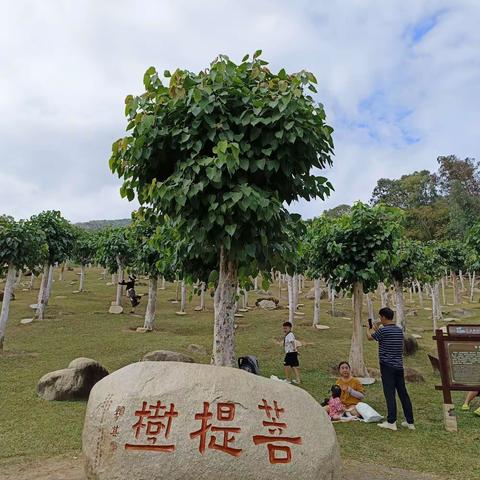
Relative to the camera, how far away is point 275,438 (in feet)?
16.8

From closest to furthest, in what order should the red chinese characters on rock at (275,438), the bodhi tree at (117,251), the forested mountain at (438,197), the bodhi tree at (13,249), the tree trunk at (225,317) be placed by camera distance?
the red chinese characters on rock at (275,438)
the tree trunk at (225,317)
the bodhi tree at (13,249)
the bodhi tree at (117,251)
the forested mountain at (438,197)

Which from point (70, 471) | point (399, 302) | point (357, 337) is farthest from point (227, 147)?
point (399, 302)

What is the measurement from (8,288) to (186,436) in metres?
13.8

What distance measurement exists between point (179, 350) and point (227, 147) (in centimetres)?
1247

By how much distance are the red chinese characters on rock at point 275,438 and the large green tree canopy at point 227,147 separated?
2.28m

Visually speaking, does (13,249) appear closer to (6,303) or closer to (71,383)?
(6,303)

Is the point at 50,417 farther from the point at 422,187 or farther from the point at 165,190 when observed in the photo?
the point at 422,187

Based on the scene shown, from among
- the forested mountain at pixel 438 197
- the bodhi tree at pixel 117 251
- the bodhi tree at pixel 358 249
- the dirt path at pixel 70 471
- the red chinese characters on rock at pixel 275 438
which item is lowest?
the dirt path at pixel 70 471

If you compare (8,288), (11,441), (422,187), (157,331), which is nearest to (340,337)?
(157,331)

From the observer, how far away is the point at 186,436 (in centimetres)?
501

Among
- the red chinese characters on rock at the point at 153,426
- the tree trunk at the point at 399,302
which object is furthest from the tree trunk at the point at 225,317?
the tree trunk at the point at 399,302

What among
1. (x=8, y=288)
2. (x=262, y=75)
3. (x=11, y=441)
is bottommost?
(x=11, y=441)

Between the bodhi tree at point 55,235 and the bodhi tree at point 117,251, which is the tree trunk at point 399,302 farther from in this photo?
the bodhi tree at point 55,235

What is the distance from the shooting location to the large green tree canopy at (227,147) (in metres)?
6.25
